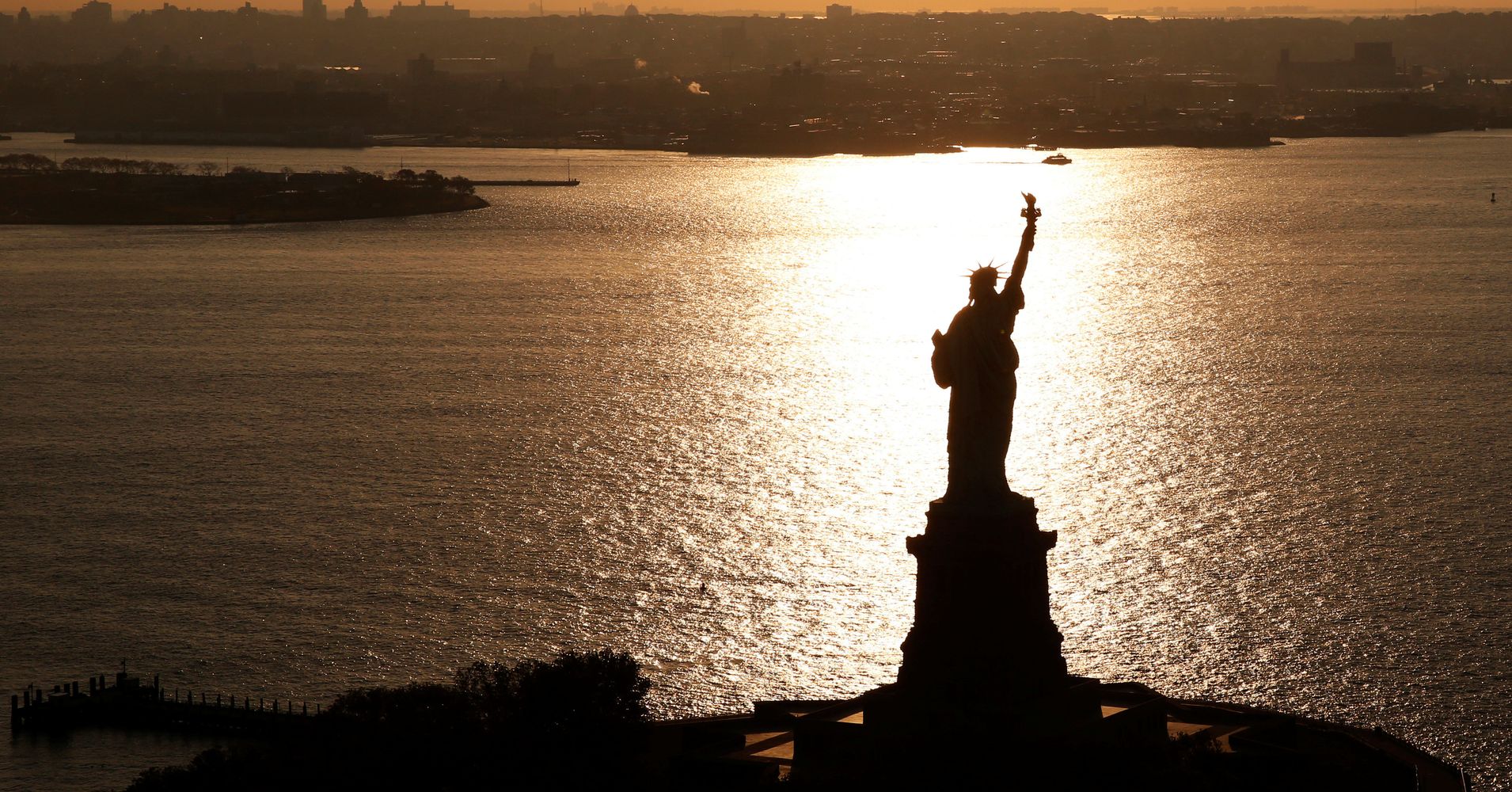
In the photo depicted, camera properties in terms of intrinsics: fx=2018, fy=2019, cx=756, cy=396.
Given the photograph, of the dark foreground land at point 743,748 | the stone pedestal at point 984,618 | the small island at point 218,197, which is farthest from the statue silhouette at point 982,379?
the small island at point 218,197

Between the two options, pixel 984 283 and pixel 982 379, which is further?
pixel 982 379

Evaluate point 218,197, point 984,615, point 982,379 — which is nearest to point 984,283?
point 982,379

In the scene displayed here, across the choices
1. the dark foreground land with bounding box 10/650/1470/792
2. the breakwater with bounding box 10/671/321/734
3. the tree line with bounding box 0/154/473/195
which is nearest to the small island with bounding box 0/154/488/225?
the tree line with bounding box 0/154/473/195

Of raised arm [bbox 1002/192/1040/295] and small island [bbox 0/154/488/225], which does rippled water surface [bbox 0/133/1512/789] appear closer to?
raised arm [bbox 1002/192/1040/295]

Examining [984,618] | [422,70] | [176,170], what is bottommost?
[984,618]

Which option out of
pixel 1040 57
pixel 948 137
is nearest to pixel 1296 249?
pixel 948 137

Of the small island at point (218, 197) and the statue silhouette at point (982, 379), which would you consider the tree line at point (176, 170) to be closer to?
the small island at point (218, 197)

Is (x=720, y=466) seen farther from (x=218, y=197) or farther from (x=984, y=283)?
(x=218, y=197)
